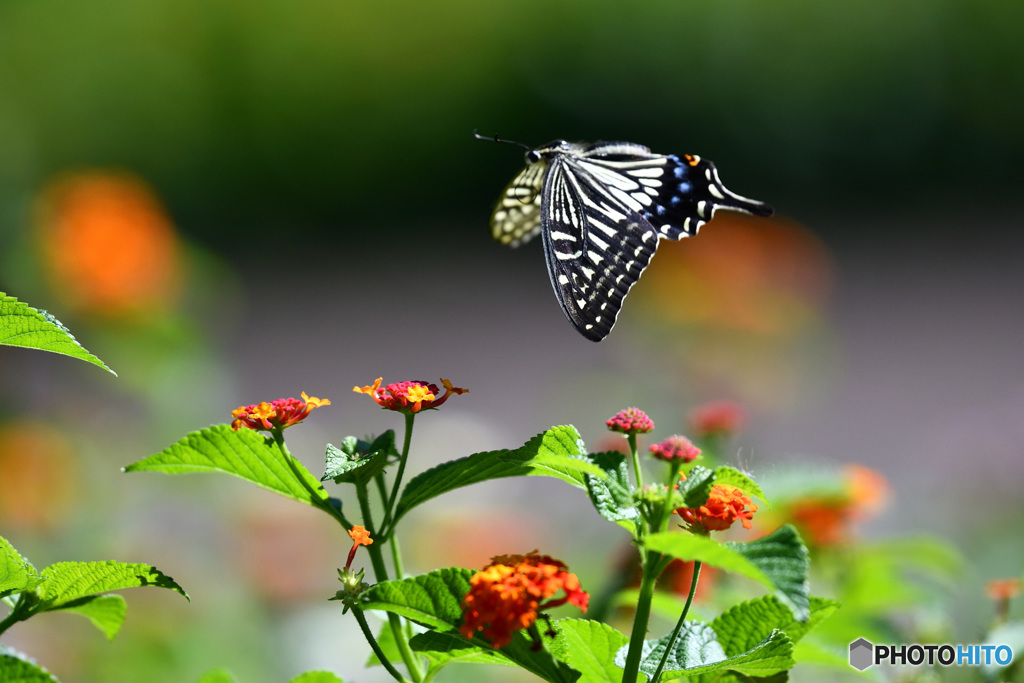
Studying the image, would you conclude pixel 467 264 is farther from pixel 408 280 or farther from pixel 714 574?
pixel 714 574

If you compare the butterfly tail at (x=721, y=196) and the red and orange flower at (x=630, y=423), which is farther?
the butterfly tail at (x=721, y=196)

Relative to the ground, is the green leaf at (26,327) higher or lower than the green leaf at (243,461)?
higher

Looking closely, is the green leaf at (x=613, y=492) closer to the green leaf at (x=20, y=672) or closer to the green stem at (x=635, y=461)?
the green stem at (x=635, y=461)

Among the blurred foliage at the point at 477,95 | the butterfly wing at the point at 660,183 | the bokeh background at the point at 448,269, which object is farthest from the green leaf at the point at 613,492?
the blurred foliage at the point at 477,95

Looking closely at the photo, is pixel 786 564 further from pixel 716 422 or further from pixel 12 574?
pixel 716 422

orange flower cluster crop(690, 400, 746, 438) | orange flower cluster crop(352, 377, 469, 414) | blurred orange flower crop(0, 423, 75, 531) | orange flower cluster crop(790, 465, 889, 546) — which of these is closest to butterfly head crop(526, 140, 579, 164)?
orange flower cluster crop(690, 400, 746, 438)

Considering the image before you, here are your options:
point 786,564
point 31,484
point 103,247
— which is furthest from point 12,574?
point 103,247
